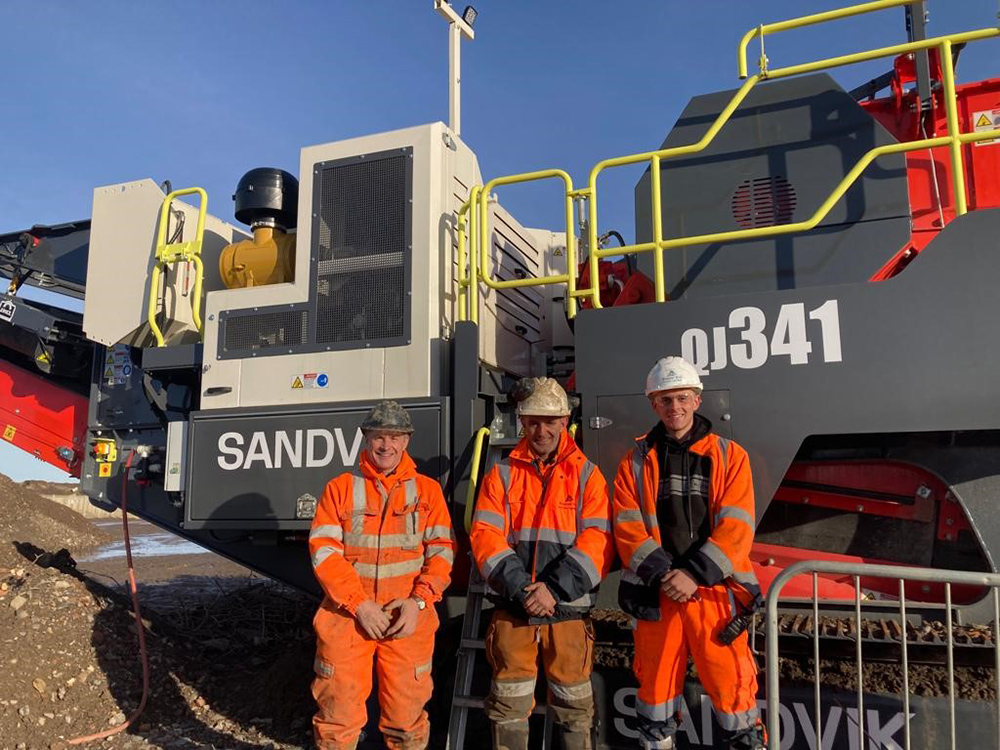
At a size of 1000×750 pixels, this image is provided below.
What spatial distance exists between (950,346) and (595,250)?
1.68 m

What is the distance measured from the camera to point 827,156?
3.75m

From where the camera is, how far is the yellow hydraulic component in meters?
5.05

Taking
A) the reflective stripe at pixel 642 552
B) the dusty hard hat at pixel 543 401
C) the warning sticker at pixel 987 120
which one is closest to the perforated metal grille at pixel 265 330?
the dusty hard hat at pixel 543 401

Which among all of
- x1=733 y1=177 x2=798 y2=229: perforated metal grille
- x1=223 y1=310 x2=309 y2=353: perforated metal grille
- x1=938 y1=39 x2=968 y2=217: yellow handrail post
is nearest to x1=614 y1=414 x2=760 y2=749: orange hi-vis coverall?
x1=733 y1=177 x2=798 y2=229: perforated metal grille

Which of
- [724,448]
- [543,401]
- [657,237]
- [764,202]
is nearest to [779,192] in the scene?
[764,202]

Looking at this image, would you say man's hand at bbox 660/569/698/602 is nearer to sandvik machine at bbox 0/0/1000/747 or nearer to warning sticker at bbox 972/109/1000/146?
sandvik machine at bbox 0/0/1000/747

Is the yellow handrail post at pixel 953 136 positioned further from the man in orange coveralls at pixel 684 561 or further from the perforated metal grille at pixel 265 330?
the perforated metal grille at pixel 265 330

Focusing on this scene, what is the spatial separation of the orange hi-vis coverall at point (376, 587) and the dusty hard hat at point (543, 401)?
2.04 feet

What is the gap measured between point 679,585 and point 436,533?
1148 mm

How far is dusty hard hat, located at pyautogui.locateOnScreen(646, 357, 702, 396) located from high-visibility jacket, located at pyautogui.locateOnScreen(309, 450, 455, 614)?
3.73 feet

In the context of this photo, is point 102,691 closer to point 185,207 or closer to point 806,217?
point 185,207

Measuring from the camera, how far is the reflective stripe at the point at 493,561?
3021 mm

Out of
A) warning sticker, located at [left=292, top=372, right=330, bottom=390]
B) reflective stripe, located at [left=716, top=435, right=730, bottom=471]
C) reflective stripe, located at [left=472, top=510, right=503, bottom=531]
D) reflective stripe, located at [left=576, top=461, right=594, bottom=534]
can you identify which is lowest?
reflective stripe, located at [left=472, top=510, right=503, bottom=531]

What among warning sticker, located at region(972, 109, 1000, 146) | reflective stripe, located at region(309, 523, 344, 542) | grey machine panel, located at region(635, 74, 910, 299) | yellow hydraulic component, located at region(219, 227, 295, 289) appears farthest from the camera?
yellow hydraulic component, located at region(219, 227, 295, 289)
